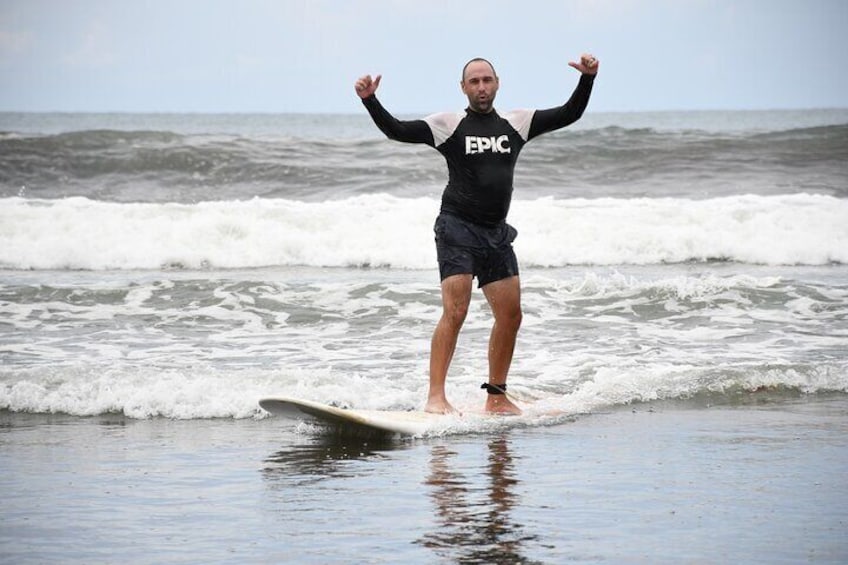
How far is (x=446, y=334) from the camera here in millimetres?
7160

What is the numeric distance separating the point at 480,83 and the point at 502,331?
153 cm

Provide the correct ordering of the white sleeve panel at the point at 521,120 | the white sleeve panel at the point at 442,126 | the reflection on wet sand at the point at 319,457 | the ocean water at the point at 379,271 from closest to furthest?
1. the reflection on wet sand at the point at 319,457
2. the white sleeve panel at the point at 442,126
3. the white sleeve panel at the point at 521,120
4. the ocean water at the point at 379,271

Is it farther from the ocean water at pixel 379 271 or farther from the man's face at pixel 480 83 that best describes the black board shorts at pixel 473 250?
the ocean water at pixel 379 271

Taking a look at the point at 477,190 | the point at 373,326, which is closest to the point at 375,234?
the point at 373,326

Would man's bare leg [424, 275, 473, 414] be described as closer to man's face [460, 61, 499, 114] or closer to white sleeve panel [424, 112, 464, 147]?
white sleeve panel [424, 112, 464, 147]

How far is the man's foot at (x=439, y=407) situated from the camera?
712cm

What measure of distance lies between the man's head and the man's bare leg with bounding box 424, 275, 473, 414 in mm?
Answer: 1065

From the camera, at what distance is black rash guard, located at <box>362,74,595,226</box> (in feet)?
23.3

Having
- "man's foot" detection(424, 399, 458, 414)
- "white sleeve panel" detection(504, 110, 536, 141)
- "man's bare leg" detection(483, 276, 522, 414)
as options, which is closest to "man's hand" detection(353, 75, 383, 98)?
"white sleeve panel" detection(504, 110, 536, 141)

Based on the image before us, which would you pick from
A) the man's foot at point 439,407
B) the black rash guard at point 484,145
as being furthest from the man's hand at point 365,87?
the man's foot at point 439,407

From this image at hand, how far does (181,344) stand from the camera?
9.98 meters

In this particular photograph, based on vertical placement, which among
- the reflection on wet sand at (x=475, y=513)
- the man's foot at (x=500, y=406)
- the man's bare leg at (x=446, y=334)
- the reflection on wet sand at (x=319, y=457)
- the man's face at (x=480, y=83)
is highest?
the man's face at (x=480, y=83)

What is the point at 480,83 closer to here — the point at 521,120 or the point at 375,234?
the point at 521,120

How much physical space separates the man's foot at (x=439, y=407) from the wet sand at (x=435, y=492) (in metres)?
0.45
